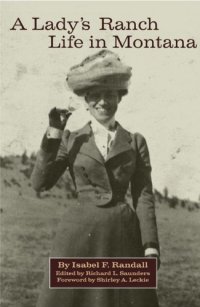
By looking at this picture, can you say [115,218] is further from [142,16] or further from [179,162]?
[142,16]

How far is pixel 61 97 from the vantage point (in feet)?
12.7

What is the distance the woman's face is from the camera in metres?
3.55

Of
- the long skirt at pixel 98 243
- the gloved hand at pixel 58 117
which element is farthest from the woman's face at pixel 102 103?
the long skirt at pixel 98 243

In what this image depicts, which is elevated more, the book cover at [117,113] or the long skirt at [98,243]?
the book cover at [117,113]

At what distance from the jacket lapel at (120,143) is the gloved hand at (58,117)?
0.78ft

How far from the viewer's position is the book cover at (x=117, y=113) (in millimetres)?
3838

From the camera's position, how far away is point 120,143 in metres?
3.54

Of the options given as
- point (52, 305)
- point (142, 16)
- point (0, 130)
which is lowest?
point (52, 305)

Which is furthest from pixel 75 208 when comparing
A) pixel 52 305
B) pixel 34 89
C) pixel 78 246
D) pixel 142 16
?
pixel 142 16

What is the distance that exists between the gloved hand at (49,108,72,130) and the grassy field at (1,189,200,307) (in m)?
0.42

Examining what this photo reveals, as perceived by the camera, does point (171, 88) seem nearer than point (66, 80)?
No

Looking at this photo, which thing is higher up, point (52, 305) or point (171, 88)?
point (171, 88)

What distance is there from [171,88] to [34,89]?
68cm

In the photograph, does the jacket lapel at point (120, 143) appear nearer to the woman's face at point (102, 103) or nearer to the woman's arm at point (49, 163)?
the woman's face at point (102, 103)
